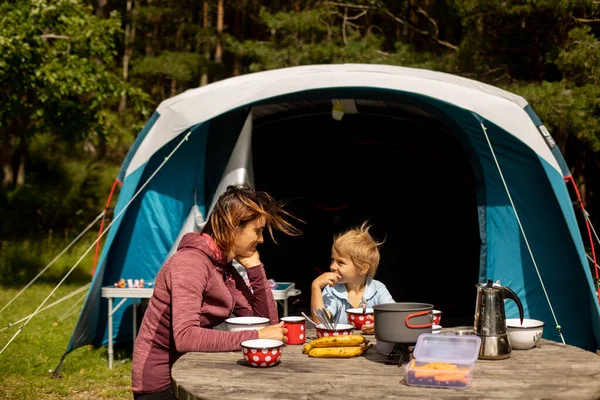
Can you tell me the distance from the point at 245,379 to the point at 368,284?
5.67ft

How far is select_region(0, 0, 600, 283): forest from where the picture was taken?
816 centimetres

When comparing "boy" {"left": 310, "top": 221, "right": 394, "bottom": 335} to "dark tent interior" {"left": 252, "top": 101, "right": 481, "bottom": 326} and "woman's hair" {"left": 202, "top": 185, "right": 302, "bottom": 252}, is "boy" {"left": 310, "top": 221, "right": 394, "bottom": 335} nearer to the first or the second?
"woman's hair" {"left": 202, "top": 185, "right": 302, "bottom": 252}

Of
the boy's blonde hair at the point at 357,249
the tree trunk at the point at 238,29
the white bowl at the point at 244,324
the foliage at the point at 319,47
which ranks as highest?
the tree trunk at the point at 238,29

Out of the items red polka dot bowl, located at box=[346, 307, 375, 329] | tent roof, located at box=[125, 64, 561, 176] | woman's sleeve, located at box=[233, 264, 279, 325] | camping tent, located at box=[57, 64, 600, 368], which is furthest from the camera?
camping tent, located at box=[57, 64, 600, 368]

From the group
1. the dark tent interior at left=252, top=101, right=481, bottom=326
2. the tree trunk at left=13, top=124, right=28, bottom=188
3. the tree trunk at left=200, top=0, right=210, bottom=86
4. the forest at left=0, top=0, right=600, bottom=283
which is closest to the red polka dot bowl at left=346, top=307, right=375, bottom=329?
the dark tent interior at left=252, top=101, right=481, bottom=326

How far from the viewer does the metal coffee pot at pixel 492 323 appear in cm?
229

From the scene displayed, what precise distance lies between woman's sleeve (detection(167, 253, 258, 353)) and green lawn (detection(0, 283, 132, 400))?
219cm

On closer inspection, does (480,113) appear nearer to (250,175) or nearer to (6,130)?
(250,175)

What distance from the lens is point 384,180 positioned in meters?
6.48

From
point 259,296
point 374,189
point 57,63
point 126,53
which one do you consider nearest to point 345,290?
point 259,296

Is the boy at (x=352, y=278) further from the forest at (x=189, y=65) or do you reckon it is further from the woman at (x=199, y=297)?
the forest at (x=189, y=65)

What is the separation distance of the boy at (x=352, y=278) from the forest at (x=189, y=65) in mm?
4999

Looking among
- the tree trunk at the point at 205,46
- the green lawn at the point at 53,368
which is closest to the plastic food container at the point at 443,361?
the green lawn at the point at 53,368

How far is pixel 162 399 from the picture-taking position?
8.16 feet
